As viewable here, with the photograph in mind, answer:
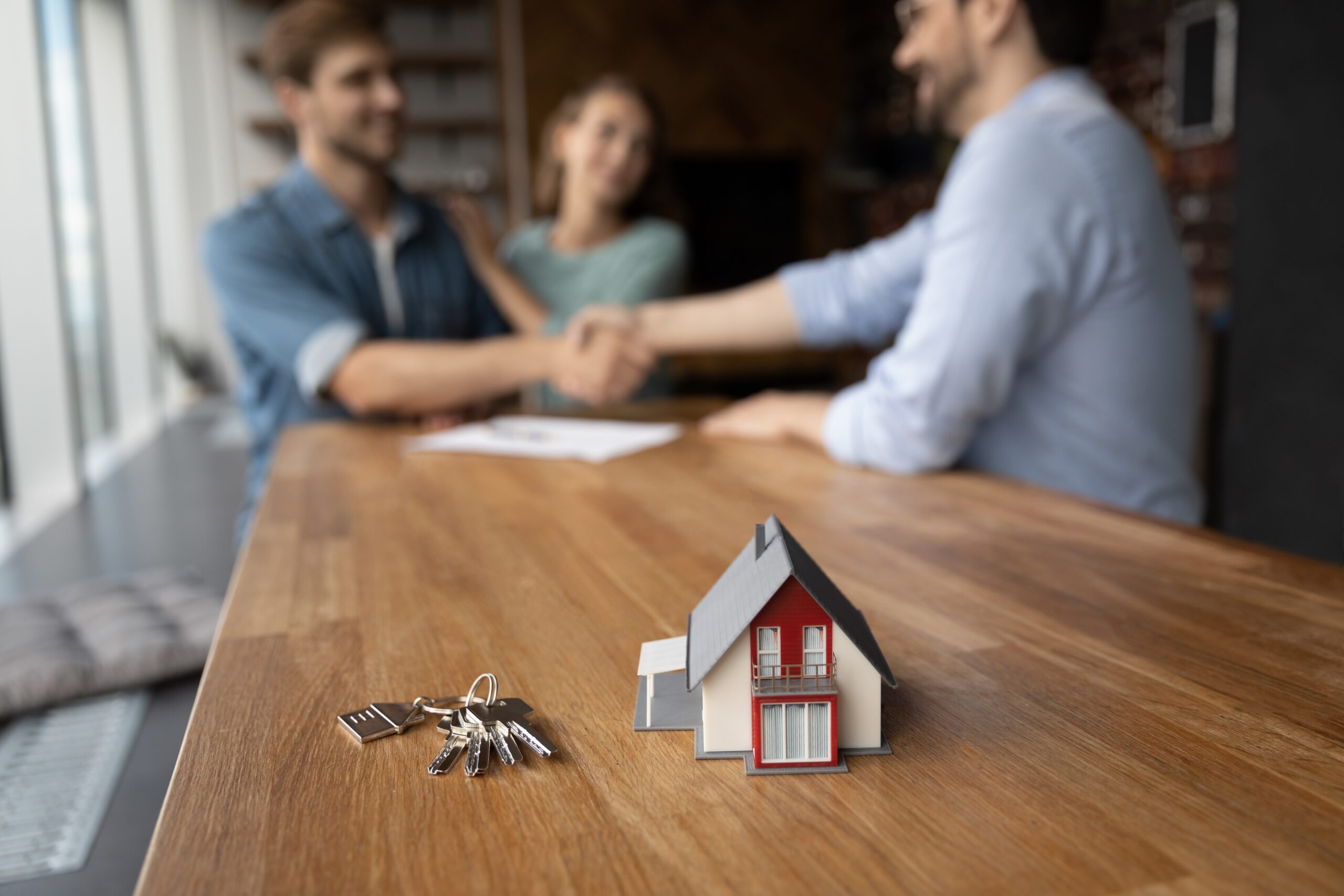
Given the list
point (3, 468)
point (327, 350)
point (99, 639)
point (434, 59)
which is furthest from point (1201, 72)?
point (3, 468)

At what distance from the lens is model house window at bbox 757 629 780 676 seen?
20.3 inches

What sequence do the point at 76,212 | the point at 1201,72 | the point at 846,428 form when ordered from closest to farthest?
the point at 846,428 → the point at 1201,72 → the point at 76,212

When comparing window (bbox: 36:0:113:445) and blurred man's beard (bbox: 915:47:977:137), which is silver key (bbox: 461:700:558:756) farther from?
window (bbox: 36:0:113:445)

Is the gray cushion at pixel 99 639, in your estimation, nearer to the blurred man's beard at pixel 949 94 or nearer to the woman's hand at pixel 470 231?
the woman's hand at pixel 470 231

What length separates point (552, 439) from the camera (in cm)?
160

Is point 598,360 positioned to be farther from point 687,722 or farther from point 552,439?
point 687,722

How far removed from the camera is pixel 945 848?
0.45m

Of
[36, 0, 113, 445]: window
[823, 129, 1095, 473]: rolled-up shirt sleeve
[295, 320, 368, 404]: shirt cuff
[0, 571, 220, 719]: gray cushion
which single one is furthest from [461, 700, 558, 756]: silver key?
[36, 0, 113, 445]: window

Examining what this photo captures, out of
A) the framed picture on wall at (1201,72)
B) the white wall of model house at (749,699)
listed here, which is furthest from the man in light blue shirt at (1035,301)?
the framed picture on wall at (1201,72)

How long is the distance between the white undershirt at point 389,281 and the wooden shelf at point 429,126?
180 inches

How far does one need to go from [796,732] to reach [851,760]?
35 millimetres

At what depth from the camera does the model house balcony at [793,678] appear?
52cm

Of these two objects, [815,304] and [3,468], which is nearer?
[815,304]

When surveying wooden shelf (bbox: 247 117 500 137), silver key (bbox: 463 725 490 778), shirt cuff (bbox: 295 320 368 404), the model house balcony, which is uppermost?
wooden shelf (bbox: 247 117 500 137)
